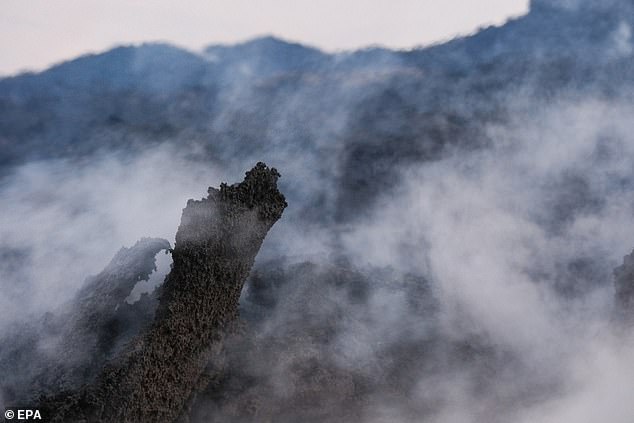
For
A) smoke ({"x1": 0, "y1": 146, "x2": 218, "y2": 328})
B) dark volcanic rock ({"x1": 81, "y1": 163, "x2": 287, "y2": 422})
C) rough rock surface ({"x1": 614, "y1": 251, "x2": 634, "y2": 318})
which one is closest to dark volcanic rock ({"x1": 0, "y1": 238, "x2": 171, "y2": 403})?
dark volcanic rock ({"x1": 81, "y1": 163, "x2": 287, "y2": 422})

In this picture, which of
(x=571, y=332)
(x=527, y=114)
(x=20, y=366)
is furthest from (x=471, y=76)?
(x=20, y=366)

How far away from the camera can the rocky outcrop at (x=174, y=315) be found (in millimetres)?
8961

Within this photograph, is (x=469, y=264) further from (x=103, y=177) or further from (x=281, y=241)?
(x=103, y=177)

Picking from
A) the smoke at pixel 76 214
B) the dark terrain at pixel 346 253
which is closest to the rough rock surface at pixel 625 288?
the dark terrain at pixel 346 253

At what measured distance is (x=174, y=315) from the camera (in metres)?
9.76

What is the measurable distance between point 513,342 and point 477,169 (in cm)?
889

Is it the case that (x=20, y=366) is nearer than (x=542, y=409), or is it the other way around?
(x=20, y=366)

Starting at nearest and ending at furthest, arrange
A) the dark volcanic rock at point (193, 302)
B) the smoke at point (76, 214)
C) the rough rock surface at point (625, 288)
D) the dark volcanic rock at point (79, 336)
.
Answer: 1. the dark volcanic rock at point (193, 302)
2. the dark volcanic rock at point (79, 336)
3. the smoke at point (76, 214)
4. the rough rock surface at point (625, 288)

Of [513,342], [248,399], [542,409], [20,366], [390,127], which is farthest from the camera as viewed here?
[390,127]

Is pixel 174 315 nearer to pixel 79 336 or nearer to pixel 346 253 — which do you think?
pixel 79 336

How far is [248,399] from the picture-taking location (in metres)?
11.3

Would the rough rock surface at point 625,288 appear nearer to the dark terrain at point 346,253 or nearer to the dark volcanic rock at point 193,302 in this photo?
the dark terrain at point 346,253

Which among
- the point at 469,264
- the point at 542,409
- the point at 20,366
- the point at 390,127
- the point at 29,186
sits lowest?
the point at 20,366

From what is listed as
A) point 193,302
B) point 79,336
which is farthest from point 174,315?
point 79,336
